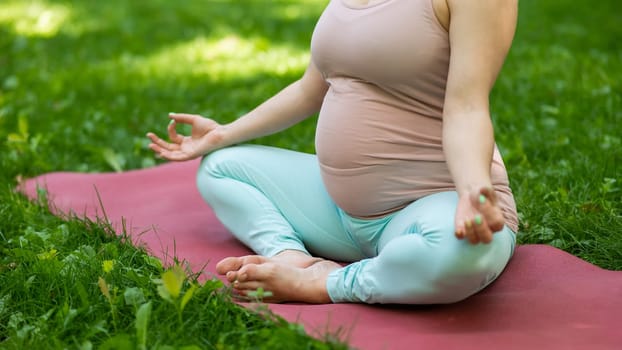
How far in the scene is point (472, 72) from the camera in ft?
6.61

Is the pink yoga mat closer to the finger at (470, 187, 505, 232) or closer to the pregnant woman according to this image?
the pregnant woman

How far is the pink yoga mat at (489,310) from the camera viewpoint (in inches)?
76.8

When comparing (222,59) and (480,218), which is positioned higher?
(480,218)

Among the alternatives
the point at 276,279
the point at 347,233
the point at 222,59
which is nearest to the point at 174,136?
the point at 347,233

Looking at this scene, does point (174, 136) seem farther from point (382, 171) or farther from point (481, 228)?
point (481, 228)

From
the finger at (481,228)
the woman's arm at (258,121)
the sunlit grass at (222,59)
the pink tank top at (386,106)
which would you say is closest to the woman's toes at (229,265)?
the pink tank top at (386,106)

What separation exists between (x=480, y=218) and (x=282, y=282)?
580 mm

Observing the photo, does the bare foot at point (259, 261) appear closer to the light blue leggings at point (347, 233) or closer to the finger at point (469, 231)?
the light blue leggings at point (347, 233)

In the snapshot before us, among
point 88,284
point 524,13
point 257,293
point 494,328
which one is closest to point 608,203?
point 494,328

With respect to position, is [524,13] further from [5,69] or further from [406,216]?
[406,216]

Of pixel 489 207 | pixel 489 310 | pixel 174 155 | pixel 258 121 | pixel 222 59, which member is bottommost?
pixel 222 59

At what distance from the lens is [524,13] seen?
7059 millimetres

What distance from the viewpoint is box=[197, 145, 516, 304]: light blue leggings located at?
6.49ft

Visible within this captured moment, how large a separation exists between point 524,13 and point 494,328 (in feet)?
17.8
